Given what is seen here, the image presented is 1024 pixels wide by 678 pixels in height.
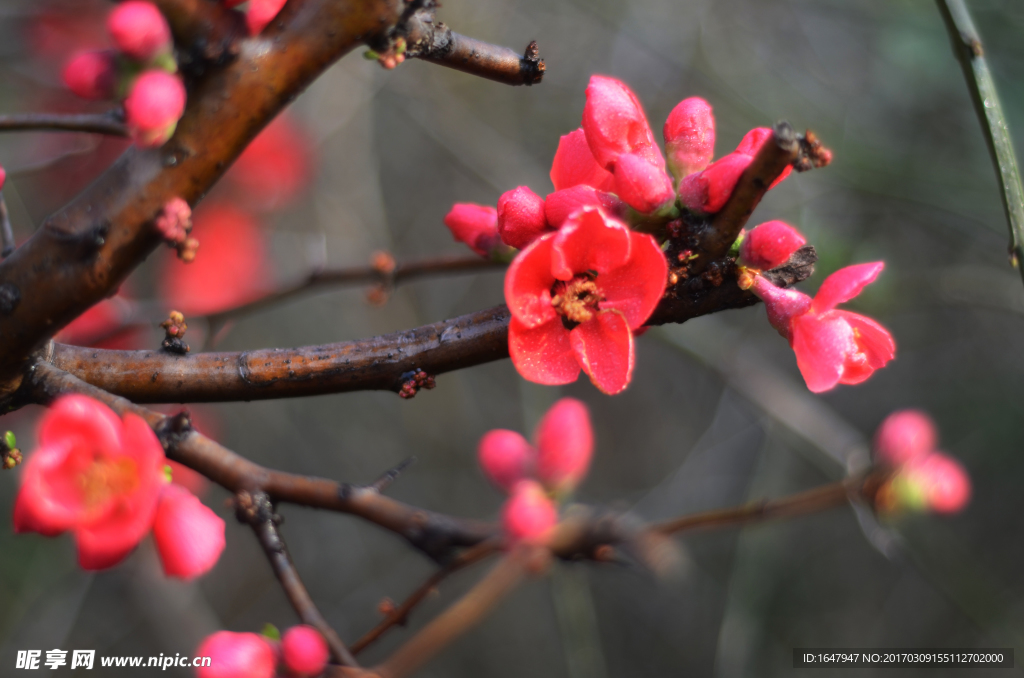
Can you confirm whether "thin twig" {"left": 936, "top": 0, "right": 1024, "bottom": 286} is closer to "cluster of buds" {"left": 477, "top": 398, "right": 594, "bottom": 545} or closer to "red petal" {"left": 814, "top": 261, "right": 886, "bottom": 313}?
"red petal" {"left": 814, "top": 261, "right": 886, "bottom": 313}

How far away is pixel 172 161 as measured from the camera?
2.08 ft

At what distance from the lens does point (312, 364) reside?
76 cm

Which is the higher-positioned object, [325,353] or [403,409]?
[325,353]

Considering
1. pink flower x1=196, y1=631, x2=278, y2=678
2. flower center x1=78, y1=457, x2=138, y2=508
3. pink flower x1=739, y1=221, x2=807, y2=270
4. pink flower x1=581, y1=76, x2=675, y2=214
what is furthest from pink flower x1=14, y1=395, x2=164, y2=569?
pink flower x1=739, y1=221, x2=807, y2=270

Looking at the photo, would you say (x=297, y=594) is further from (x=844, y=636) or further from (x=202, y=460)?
(x=844, y=636)

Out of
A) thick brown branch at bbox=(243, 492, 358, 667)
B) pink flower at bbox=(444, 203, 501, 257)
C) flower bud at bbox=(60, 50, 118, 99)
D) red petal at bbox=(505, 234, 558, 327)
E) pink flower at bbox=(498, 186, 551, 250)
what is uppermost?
flower bud at bbox=(60, 50, 118, 99)

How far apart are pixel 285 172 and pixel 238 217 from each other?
0.29m

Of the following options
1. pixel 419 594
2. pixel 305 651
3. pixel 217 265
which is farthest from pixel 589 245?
pixel 217 265

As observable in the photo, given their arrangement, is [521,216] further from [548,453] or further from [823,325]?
[548,453]

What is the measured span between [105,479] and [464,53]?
1.96 feet

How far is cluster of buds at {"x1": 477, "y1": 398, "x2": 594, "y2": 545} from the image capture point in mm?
1237

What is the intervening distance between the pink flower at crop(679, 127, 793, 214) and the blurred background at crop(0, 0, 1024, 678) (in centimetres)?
181

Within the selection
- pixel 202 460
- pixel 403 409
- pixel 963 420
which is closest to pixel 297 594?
pixel 202 460

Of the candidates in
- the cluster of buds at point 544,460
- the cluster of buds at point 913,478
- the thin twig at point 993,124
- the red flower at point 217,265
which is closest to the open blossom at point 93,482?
the cluster of buds at point 544,460
